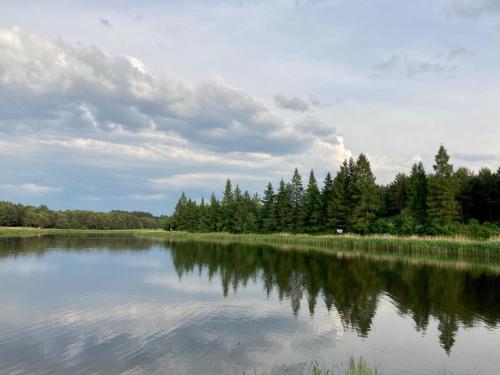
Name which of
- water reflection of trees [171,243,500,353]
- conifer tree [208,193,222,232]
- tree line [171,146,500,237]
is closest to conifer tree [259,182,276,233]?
tree line [171,146,500,237]

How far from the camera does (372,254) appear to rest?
51719 millimetres

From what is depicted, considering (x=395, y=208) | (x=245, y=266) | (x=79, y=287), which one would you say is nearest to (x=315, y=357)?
(x=79, y=287)

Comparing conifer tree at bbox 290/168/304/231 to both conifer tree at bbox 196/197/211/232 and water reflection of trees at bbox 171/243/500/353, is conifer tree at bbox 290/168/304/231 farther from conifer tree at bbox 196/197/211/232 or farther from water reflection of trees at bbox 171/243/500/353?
water reflection of trees at bbox 171/243/500/353

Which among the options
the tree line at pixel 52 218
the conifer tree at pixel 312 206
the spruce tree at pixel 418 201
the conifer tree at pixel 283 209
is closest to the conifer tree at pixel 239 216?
the conifer tree at pixel 283 209

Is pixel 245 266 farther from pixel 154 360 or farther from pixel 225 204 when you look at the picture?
pixel 225 204

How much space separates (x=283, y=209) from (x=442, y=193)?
36721 millimetres

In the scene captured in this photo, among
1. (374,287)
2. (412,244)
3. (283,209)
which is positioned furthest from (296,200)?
(374,287)

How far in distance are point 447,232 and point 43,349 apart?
195ft

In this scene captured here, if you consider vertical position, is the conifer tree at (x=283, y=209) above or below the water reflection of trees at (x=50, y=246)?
above

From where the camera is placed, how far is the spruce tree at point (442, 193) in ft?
208

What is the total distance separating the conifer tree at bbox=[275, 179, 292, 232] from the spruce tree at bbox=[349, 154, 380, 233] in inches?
754

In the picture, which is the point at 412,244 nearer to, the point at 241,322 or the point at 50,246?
the point at 241,322

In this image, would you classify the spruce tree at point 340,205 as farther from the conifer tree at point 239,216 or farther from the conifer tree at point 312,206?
the conifer tree at point 239,216

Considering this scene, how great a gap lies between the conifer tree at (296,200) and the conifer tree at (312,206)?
6.19 feet
